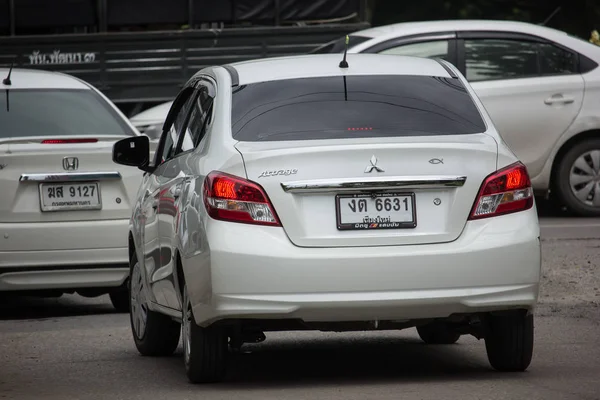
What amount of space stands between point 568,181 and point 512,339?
8365 millimetres

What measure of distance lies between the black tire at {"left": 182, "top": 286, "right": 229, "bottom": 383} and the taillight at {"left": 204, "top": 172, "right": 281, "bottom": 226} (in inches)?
22.7

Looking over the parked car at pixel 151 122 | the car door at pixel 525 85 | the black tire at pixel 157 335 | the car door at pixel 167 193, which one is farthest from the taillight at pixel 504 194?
the parked car at pixel 151 122

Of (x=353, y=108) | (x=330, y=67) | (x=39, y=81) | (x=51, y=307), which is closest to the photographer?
→ (x=353, y=108)

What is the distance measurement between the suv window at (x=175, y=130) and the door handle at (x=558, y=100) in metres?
7.19

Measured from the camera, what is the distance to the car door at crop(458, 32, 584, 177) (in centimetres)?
1541

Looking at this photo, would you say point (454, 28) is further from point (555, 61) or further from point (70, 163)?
point (70, 163)

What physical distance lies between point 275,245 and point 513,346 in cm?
134

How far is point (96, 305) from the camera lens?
39.3ft

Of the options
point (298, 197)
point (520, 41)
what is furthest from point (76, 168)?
point (520, 41)

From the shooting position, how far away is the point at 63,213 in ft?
34.4

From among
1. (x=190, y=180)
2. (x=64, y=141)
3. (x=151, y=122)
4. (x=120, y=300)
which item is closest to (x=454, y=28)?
(x=151, y=122)

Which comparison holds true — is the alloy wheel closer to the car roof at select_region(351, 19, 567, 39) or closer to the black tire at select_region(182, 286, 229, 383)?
the black tire at select_region(182, 286, 229, 383)

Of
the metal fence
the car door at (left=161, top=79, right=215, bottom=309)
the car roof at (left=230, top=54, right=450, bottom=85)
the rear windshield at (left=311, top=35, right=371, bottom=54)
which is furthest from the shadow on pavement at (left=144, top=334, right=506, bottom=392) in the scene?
the metal fence

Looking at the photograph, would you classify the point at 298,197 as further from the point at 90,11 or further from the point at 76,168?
the point at 90,11
